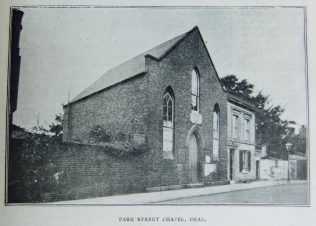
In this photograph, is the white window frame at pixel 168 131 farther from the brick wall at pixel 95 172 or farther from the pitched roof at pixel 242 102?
the pitched roof at pixel 242 102

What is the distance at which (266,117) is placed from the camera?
5965mm

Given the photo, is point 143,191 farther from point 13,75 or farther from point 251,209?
point 13,75

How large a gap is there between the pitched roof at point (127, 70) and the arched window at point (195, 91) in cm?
56

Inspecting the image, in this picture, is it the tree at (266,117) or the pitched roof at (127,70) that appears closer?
the pitched roof at (127,70)

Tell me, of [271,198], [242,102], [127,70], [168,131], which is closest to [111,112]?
[127,70]

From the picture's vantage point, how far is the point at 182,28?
582 cm

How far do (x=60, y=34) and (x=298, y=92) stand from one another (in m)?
2.91

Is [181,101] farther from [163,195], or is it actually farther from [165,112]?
[163,195]

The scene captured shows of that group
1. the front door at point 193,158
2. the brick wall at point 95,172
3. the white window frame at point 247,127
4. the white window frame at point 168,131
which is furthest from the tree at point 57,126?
the white window frame at point 247,127

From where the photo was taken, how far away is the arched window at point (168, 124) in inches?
234

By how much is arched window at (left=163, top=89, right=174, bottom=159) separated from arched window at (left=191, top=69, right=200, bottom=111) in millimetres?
315

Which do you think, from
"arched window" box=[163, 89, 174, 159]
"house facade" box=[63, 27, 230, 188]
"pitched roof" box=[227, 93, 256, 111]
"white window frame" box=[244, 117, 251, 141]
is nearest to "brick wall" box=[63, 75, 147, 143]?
"house facade" box=[63, 27, 230, 188]

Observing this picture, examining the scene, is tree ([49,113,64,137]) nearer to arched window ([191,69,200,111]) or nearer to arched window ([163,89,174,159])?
arched window ([163,89,174,159])

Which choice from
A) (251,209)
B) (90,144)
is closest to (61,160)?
(90,144)
